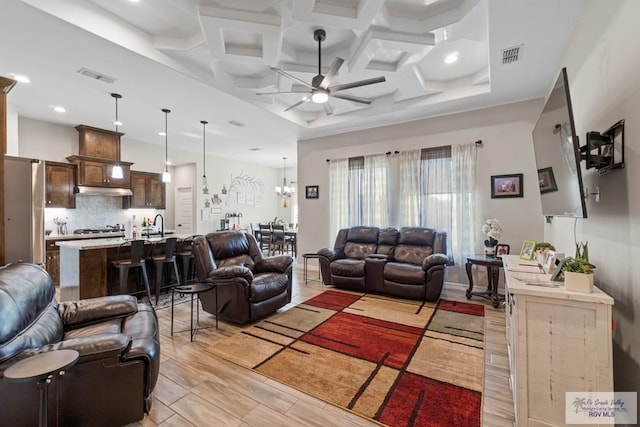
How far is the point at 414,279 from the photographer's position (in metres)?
4.11

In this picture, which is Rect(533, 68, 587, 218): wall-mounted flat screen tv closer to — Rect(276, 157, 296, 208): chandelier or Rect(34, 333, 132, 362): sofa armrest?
Rect(34, 333, 132, 362): sofa armrest

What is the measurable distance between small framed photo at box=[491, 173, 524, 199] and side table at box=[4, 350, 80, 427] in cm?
514

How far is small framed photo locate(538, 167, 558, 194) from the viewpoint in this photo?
2251mm

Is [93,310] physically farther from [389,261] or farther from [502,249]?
[502,249]

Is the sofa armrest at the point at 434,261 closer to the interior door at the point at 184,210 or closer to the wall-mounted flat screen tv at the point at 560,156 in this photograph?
the wall-mounted flat screen tv at the point at 560,156

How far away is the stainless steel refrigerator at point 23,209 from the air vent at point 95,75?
125 centimetres

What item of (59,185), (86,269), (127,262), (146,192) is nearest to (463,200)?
(127,262)

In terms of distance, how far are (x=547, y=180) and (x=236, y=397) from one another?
306 cm

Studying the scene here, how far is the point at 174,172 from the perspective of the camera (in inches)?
341

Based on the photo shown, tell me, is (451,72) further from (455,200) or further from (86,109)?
(86,109)

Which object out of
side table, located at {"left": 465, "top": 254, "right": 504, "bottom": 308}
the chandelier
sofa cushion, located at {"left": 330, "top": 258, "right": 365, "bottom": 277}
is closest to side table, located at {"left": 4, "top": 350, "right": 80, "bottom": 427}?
sofa cushion, located at {"left": 330, "top": 258, "right": 365, "bottom": 277}

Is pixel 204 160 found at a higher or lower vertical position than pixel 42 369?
higher

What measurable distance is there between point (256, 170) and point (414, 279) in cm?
779

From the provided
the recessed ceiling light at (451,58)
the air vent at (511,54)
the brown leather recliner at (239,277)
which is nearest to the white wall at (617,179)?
the air vent at (511,54)
